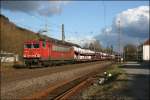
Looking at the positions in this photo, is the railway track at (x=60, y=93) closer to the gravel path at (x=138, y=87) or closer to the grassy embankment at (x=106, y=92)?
the grassy embankment at (x=106, y=92)

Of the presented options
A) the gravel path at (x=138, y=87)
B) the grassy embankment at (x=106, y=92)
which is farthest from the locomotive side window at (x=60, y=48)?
the grassy embankment at (x=106, y=92)

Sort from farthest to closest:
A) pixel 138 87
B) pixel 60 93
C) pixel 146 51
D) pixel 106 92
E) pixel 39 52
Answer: pixel 146 51, pixel 39 52, pixel 138 87, pixel 60 93, pixel 106 92

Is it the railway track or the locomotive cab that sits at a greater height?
the locomotive cab

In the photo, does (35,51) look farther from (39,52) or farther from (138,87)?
(138,87)

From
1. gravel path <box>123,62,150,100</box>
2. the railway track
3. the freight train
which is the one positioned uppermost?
the freight train

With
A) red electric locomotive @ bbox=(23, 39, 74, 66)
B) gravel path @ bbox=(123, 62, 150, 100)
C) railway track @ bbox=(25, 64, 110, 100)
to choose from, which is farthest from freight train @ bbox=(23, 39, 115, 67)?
railway track @ bbox=(25, 64, 110, 100)

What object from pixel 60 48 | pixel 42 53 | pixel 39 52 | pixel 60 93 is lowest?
pixel 60 93

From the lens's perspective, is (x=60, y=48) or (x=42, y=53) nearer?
(x=42, y=53)

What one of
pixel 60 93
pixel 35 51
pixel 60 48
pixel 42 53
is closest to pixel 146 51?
pixel 60 48

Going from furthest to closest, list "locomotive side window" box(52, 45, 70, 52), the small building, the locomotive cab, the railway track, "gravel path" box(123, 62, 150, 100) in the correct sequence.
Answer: the small building
"locomotive side window" box(52, 45, 70, 52)
the locomotive cab
the railway track
"gravel path" box(123, 62, 150, 100)

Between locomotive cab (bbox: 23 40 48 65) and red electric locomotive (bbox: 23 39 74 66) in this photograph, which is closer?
locomotive cab (bbox: 23 40 48 65)

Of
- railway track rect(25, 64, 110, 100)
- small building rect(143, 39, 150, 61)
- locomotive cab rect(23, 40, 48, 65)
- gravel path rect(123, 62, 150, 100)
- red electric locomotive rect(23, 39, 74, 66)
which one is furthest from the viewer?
small building rect(143, 39, 150, 61)

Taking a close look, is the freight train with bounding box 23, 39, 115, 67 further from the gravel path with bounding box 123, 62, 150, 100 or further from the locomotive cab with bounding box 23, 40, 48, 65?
the gravel path with bounding box 123, 62, 150, 100

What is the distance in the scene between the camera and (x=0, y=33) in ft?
238
